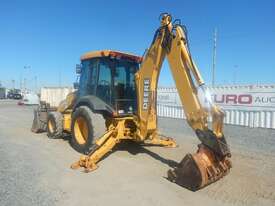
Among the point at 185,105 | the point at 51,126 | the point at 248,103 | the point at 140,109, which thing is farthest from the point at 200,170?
the point at 248,103

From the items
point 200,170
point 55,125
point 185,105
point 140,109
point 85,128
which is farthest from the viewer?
point 55,125

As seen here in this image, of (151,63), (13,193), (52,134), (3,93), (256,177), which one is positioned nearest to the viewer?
(13,193)

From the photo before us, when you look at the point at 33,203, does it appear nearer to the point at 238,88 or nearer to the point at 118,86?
the point at 118,86

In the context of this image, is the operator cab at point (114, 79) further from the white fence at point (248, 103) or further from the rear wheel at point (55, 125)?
the white fence at point (248, 103)

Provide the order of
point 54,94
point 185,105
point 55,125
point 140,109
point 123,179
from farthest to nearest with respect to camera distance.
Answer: point 54,94
point 55,125
point 140,109
point 185,105
point 123,179

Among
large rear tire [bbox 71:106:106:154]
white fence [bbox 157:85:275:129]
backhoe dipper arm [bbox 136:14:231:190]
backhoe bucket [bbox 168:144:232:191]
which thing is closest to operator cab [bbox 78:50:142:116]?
large rear tire [bbox 71:106:106:154]

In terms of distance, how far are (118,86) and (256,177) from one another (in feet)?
13.0

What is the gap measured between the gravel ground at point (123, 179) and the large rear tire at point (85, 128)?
0.99 feet

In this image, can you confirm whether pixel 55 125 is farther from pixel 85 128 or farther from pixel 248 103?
pixel 248 103

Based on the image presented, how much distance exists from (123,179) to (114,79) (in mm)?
3033

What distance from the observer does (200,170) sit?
5.46m

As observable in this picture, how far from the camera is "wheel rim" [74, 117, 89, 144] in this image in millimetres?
8686

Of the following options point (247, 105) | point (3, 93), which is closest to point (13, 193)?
point (247, 105)

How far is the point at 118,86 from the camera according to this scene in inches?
330
